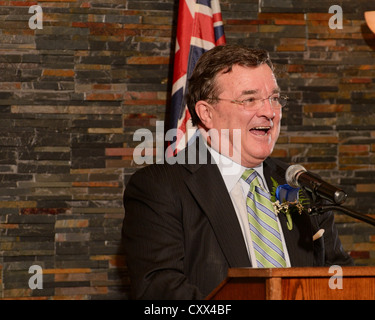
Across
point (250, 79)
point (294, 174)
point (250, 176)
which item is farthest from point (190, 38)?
point (294, 174)

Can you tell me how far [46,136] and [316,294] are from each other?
2566 millimetres

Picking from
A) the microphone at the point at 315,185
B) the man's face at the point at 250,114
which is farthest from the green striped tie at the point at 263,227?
the microphone at the point at 315,185

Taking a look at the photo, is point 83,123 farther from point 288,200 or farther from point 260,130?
point 288,200

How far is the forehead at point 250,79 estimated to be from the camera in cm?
254

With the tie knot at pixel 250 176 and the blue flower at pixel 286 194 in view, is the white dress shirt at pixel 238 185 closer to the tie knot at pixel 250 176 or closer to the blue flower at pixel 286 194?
the tie knot at pixel 250 176

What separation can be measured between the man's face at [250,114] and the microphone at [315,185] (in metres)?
0.48

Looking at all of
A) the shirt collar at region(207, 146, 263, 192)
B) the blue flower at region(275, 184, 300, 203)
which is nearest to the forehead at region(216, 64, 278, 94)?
the shirt collar at region(207, 146, 263, 192)

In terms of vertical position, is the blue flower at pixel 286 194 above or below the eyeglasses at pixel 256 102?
below

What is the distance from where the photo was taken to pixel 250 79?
254 cm

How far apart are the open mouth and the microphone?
498 mm

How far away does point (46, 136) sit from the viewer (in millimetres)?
3863

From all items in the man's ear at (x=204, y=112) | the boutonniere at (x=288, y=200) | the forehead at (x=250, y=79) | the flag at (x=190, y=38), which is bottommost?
the boutonniere at (x=288, y=200)

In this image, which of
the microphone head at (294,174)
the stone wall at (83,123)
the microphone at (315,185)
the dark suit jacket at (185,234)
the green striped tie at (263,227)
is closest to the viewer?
the microphone at (315,185)
